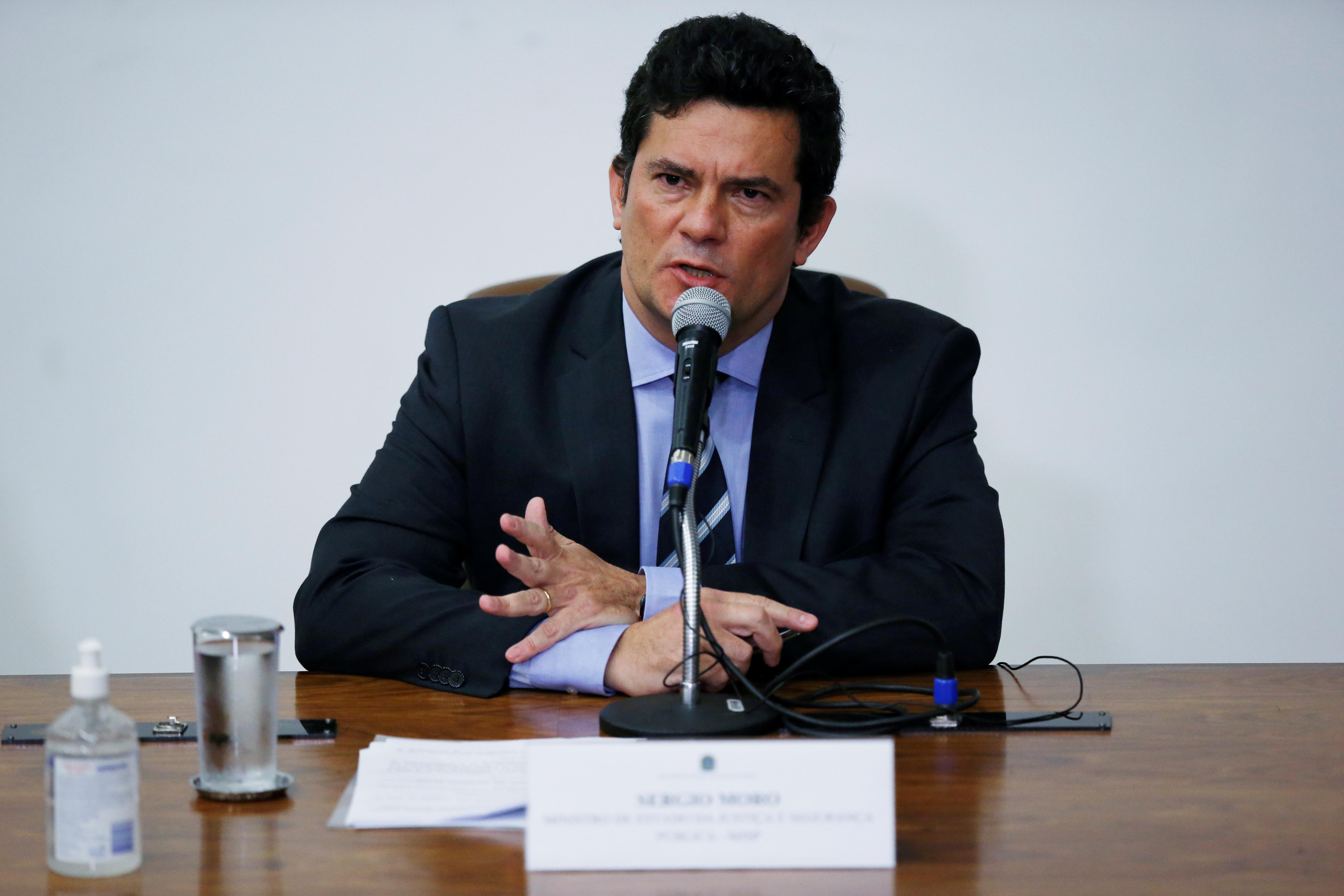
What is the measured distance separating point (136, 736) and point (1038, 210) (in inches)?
92.3

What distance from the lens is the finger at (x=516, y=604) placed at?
1478 mm

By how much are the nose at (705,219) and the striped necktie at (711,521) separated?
0.31 meters

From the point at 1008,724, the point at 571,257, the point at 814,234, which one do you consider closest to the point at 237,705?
the point at 1008,724

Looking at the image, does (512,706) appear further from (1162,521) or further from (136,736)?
(1162,521)

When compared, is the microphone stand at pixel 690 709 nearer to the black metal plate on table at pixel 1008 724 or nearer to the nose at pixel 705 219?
the black metal plate on table at pixel 1008 724

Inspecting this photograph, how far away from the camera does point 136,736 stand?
3.02 ft

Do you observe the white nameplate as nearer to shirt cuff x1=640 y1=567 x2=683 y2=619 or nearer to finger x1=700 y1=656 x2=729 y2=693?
finger x1=700 y1=656 x2=729 y2=693

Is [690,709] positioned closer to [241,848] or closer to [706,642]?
[706,642]

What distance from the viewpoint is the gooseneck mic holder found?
3.84 feet

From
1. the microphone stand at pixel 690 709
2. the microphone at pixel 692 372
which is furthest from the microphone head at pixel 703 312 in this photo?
the microphone stand at pixel 690 709

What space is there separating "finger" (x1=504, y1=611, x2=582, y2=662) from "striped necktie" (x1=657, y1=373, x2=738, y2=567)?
401mm

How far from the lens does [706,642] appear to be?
55.2 inches

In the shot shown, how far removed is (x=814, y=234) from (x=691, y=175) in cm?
32

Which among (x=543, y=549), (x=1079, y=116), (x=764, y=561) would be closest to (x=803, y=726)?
(x=543, y=549)
